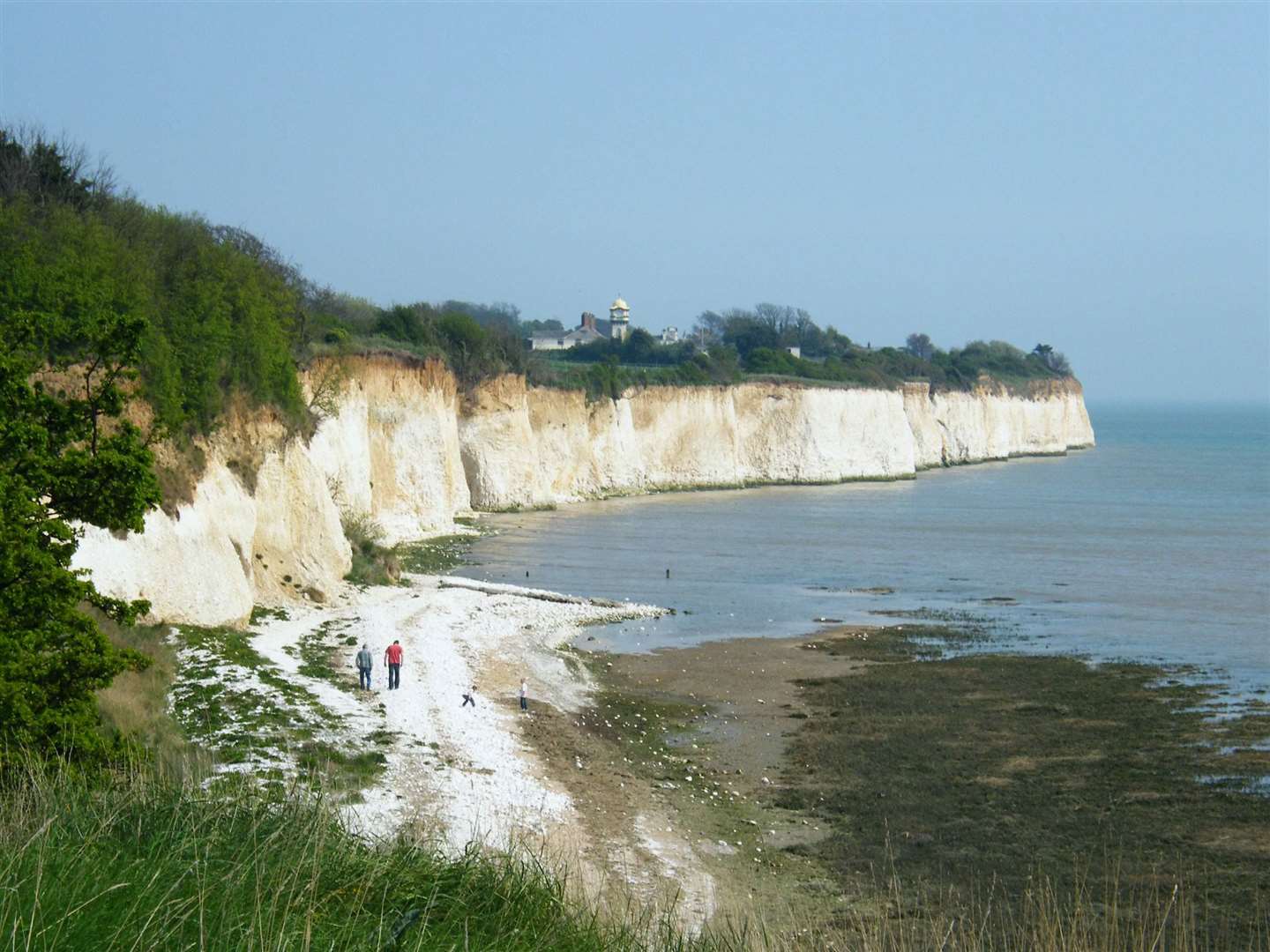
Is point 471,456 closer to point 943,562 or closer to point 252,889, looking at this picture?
point 943,562

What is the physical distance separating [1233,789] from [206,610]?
53.2 feet

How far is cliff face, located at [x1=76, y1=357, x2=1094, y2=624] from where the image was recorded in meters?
22.8

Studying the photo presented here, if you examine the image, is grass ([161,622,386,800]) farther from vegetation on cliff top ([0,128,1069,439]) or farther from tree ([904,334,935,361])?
tree ([904,334,935,361])

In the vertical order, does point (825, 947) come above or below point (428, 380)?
below

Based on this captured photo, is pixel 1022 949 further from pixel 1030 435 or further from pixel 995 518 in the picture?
pixel 1030 435

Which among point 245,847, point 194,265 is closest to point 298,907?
point 245,847

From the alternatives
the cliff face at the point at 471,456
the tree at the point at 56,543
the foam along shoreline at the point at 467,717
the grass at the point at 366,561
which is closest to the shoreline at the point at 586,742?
the foam along shoreline at the point at 467,717

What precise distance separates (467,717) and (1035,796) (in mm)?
8099

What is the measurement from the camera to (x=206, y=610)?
22.2 meters

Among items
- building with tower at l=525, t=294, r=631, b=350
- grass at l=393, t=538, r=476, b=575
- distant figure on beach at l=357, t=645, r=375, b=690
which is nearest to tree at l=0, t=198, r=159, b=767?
distant figure on beach at l=357, t=645, r=375, b=690

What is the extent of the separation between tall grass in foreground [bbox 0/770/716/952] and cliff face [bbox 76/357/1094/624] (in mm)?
13039

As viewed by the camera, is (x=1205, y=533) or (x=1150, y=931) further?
(x=1205, y=533)

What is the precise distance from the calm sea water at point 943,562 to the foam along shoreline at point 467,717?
9.25 ft

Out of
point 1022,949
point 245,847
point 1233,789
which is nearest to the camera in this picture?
point 245,847
